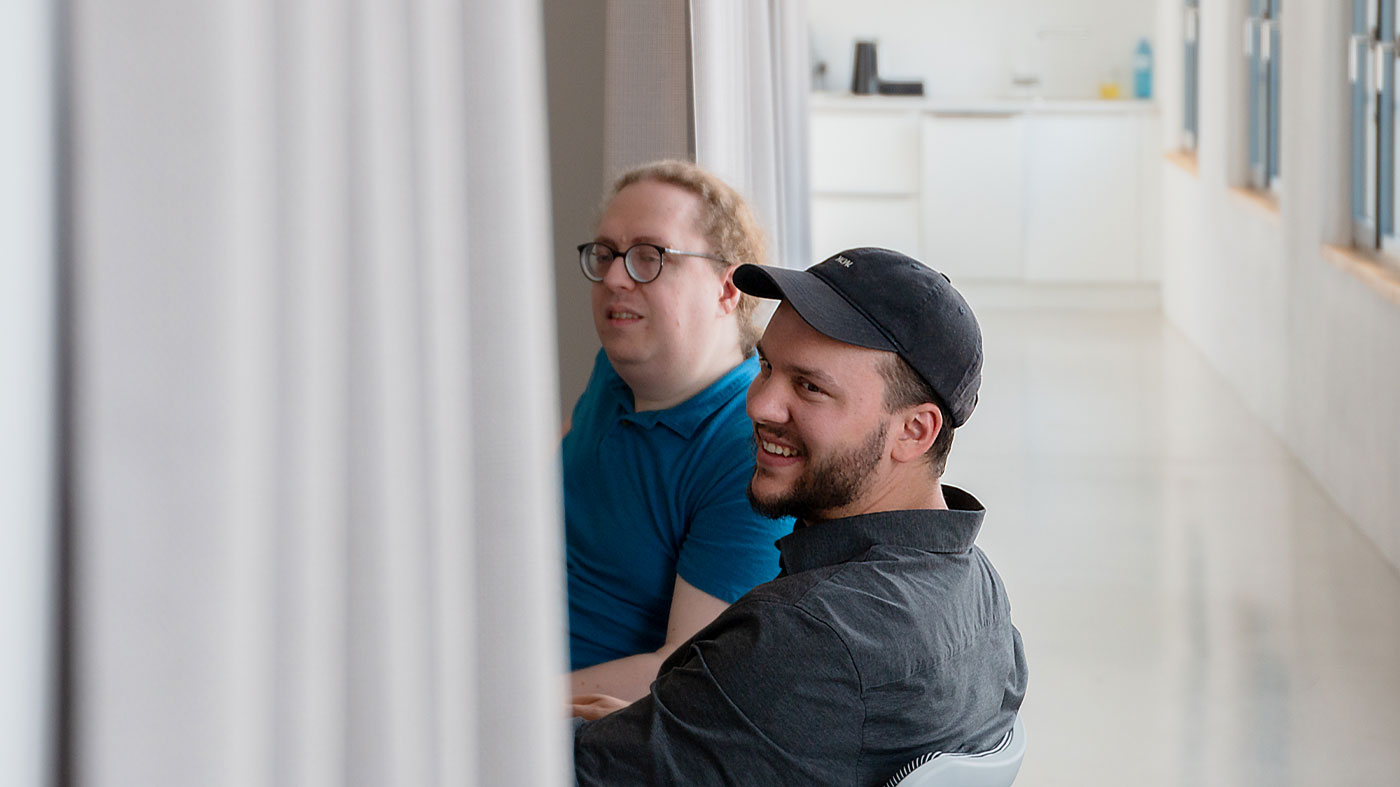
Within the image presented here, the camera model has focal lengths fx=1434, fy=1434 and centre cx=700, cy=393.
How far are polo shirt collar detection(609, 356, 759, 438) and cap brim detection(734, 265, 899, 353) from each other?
466mm

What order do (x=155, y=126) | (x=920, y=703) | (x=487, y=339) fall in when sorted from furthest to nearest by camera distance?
1. (x=920, y=703)
2. (x=487, y=339)
3. (x=155, y=126)

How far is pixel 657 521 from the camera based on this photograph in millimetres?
1992

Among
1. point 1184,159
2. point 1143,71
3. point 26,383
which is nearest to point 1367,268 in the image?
point 1184,159

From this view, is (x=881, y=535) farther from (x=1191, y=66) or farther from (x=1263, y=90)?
(x=1191, y=66)

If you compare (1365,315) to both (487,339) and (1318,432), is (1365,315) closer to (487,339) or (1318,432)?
(1318,432)

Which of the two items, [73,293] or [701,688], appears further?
[701,688]

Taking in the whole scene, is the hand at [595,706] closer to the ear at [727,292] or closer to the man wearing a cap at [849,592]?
the man wearing a cap at [849,592]

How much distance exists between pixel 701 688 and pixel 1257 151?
6814 millimetres

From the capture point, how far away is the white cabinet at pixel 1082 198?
371 inches

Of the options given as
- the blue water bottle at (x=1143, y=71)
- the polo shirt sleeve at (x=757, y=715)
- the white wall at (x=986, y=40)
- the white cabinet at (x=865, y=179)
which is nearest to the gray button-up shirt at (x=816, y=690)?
the polo shirt sleeve at (x=757, y=715)

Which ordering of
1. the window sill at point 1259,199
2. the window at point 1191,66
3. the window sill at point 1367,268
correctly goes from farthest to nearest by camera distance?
the window at point 1191,66 < the window sill at point 1259,199 < the window sill at point 1367,268

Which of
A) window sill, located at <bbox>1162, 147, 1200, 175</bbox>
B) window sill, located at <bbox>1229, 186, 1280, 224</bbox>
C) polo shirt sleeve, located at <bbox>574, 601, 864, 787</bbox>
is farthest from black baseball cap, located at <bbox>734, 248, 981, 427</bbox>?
window sill, located at <bbox>1162, 147, 1200, 175</bbox>

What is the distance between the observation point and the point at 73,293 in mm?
636

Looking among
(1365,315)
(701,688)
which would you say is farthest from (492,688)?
(1365,315)
